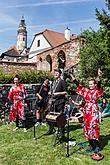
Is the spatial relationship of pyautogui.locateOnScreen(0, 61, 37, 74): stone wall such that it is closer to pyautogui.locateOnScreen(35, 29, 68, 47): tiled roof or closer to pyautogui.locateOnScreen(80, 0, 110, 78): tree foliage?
pyautogui.locateOnScreen(80, 0, 110, 78): tree foliage

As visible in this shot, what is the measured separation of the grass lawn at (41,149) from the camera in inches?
224

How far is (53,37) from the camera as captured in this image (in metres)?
49.0

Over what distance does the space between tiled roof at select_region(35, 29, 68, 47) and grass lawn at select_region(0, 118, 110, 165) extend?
3957 cm

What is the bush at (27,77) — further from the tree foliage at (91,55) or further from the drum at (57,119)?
the drum at (57,119)

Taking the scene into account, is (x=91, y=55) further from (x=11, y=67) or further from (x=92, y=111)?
(x=92, y=111)

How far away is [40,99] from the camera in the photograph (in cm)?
872

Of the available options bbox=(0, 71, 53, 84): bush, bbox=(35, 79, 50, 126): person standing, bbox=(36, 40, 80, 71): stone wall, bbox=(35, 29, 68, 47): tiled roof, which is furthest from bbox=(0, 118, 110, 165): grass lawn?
bbox=(35, 29, 68, 47): tiled roof

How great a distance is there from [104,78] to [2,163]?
11.2 m

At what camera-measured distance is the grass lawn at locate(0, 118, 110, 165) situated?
5.68m

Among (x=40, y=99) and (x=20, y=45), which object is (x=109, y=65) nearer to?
(x=40, y=99)

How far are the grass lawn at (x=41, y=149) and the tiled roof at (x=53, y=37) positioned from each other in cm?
3957

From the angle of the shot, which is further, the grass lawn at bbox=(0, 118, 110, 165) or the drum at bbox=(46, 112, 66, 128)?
the drum at bbox=(46, 112, 66, 128)

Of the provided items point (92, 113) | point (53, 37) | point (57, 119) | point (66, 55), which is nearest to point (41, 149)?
point (57, 119)

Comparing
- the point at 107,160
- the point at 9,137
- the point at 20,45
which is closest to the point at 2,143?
the point at 9,137
